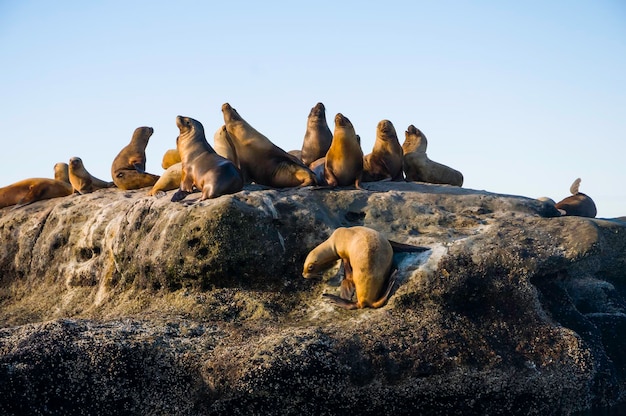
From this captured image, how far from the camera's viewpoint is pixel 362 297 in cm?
730

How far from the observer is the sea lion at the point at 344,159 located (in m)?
9.91

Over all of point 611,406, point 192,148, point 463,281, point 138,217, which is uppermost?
point 192,148

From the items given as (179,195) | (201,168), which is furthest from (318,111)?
(179,195)

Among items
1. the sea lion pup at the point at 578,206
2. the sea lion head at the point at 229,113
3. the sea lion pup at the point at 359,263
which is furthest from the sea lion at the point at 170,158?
the sea lion pup at the point at 578,206

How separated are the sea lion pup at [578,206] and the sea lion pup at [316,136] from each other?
11.7 feet

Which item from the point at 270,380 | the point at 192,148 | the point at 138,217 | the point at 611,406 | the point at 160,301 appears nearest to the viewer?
the point at 270,380

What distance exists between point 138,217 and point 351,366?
363 centimetres

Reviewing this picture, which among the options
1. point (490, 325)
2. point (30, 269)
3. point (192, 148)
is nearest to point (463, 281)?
point (490, 325)

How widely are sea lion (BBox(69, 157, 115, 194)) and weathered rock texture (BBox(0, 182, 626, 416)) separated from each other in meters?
1.37

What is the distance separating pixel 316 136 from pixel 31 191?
429cm

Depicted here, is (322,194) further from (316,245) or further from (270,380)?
(270,380)

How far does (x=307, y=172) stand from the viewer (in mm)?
9914

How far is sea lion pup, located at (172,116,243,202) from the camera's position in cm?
896

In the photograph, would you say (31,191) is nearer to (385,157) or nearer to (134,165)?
(134,165)
